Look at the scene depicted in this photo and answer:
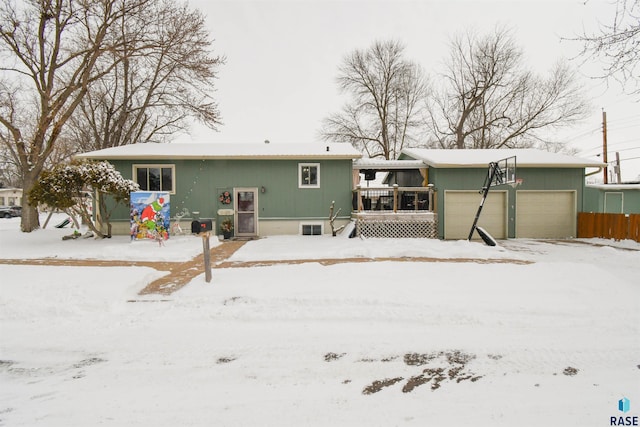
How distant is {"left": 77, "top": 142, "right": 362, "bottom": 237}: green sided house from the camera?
1359cm

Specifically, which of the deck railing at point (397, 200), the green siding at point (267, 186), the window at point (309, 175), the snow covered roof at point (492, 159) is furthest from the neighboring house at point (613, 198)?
the window at point (309, 175)

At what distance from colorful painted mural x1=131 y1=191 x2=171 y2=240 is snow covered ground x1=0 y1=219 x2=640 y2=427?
4.36 m

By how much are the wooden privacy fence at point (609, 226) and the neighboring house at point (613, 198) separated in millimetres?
4820

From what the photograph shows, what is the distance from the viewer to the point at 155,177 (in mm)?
13617

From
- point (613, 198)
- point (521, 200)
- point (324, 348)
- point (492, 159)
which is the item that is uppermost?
point (492, 159)

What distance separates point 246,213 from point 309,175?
3192 mm

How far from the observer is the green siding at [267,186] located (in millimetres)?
13633

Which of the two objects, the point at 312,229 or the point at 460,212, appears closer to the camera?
the point at 460,212

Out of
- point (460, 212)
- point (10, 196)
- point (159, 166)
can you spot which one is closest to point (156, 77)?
point (159, 166)

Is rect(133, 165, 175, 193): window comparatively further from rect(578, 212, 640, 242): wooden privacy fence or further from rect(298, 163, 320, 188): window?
rect(578, 212, 640, 242): wooden privacy fence

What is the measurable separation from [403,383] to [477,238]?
38.1ft

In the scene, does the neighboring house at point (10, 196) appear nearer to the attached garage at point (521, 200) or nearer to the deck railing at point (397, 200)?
the deck railing at point (397, 200)

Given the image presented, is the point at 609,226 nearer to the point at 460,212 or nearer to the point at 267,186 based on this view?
the point at 460,212

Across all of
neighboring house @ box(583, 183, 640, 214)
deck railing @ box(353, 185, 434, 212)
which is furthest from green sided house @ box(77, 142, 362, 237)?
neighboring house @ box(583, 183, 640, 214)
